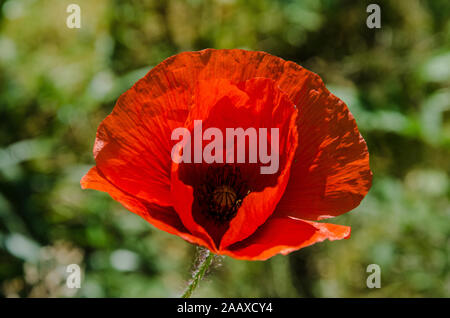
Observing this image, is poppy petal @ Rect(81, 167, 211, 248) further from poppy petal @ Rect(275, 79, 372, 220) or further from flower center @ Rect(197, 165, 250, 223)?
poppy petal @ Rect(275, 79, 372, 220)

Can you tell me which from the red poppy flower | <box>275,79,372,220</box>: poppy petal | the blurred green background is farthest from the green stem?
the blurred green background

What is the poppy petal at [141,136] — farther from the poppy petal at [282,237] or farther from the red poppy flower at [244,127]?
the poppy petal at [282,237]

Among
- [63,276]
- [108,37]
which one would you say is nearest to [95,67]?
[108,37]

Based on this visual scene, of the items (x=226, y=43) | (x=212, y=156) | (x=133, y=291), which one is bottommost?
→ (x=133, y=291)

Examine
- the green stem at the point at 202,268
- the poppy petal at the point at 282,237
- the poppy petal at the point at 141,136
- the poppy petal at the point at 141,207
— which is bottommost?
the green stem at the point at 202,268

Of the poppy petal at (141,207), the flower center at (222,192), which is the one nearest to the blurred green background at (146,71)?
the flower center at (222,192)

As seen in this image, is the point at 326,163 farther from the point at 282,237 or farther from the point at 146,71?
the point at 146,71

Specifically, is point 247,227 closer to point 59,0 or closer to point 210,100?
point 210,100

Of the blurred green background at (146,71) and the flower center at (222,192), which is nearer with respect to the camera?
the flower center at (222,192)
